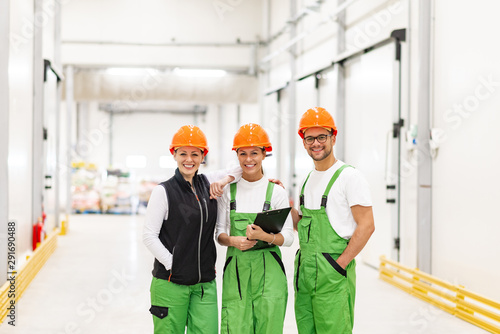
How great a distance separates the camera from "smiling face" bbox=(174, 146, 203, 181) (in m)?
2.61

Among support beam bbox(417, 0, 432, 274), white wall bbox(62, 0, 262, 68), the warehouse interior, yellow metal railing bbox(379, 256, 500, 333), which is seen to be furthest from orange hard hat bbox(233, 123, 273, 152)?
white wall bbox(62, 0, 262, 68)

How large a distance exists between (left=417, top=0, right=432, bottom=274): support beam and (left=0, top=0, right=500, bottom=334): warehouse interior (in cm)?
1

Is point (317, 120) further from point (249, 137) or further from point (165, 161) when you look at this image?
point (165, 161)

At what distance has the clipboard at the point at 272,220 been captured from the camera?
7.83ft

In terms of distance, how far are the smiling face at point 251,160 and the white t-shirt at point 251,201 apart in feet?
0.19

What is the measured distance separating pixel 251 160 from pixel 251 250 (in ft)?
1.51

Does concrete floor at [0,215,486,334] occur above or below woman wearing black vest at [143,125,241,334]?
below

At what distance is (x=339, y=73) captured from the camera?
762 cm

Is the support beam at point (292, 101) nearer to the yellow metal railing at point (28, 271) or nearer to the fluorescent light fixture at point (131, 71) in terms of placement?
the fluorescent light fixture at point (131, 71)

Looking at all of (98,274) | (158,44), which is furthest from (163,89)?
(98,274)

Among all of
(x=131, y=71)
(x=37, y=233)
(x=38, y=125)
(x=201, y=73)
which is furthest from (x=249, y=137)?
(x=131, y=71)

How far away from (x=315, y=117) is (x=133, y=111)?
21.8m

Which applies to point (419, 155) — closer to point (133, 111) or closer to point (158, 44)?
point (158, 44)

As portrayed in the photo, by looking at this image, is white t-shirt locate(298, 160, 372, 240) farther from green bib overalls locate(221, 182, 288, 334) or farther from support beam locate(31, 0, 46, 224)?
support beam locate(31, 0, 46, 224)
